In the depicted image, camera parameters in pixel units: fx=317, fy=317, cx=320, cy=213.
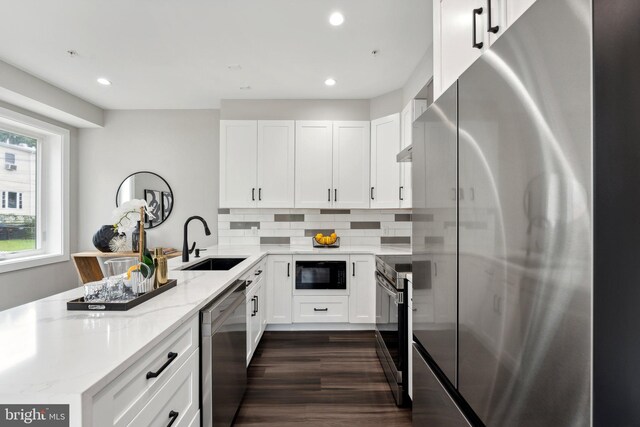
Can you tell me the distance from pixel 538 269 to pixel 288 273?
9.59 feet

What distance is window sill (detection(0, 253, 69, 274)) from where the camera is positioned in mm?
3254

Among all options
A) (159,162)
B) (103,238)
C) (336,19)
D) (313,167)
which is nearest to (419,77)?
(336,19)

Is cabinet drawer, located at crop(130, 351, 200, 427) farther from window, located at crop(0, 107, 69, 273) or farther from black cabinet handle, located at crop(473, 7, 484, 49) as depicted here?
window, located at crop(0, 107, 69, 273)

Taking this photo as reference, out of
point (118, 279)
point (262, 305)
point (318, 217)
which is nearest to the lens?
point (118, 279)

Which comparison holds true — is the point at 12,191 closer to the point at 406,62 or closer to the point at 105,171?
the point at 105,171

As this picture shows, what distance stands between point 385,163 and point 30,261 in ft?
13.5

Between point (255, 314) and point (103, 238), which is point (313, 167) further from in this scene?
point (103, 238)

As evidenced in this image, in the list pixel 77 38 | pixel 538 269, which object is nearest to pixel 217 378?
pixel 538 269

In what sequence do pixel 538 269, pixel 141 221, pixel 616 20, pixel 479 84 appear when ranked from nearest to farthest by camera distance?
1. pixel 616 20
2. pixel 538 269
3. pixel 479 84
4. pixel 141 221

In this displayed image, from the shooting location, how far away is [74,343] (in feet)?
3.03

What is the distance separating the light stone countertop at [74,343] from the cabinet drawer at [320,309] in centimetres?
197

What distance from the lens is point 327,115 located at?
386cm

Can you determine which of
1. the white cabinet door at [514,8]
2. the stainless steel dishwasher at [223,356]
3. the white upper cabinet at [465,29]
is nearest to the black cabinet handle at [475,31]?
the white upper cabinet at [465,29]

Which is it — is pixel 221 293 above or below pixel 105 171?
below
